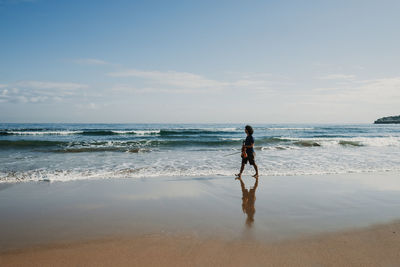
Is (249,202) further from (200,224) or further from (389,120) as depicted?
(389,120)

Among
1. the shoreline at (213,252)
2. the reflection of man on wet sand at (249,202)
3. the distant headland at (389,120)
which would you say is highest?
the distant headland at (389,120)

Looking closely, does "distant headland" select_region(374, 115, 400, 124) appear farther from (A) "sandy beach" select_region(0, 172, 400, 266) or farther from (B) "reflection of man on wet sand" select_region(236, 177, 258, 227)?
(B) "reflection of man on wet sand" select_region(236, 177, 258, 227)

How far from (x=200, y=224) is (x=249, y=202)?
1.52 metres

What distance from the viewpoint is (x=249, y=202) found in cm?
504

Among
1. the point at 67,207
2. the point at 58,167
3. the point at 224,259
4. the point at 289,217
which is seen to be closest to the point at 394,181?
the point at 289,217

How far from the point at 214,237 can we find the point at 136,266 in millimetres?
1084

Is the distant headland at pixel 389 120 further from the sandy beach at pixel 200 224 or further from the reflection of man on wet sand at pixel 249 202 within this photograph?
the reflection of man on wet sand at pixel 249 202

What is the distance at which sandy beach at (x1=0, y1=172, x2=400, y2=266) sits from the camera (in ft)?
9.48

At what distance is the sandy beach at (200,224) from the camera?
114 inches

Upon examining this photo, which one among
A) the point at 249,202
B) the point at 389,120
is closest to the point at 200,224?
Answer: the point at 249,202

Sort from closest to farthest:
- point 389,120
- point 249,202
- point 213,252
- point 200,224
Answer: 1. point 213,252
2. point 200,224
3. point 249,202
4. point 389,120

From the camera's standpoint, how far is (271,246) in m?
3.12

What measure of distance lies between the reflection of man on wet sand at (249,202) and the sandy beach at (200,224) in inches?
0.7

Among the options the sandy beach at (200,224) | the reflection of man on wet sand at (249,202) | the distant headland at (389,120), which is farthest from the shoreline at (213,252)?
the distant headland at (389,120)
